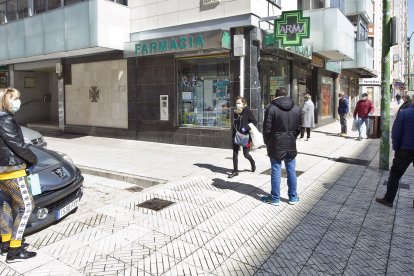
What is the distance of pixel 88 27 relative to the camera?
1216 cm

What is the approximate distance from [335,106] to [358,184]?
16.0 meters

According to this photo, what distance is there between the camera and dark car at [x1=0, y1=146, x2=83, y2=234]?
419cm

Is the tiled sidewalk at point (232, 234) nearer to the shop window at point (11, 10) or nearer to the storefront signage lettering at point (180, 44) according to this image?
the storefront signage lettering at point (180, 44)

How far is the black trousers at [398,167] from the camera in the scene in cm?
533

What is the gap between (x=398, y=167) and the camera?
5426 mm

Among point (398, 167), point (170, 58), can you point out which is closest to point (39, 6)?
Result: point (170, 58)

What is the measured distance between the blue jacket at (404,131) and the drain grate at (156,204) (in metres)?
3.57

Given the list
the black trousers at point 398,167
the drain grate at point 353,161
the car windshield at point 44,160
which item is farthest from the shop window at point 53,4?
the black trousers at point 398,167

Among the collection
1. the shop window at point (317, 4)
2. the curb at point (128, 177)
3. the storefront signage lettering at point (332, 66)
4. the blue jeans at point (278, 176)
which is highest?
the shop window at point (317, 4)

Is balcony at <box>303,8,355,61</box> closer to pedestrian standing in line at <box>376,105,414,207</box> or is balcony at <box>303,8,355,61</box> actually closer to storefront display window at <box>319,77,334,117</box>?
storefront display window at <box>319,77,334,117</box>

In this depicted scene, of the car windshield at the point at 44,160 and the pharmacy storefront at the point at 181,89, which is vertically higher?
the pharmacy storefront at the point at 181,89

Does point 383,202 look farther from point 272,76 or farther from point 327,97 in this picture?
point 327,97

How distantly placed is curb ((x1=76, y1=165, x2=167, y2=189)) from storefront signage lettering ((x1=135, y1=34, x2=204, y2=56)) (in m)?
4.80

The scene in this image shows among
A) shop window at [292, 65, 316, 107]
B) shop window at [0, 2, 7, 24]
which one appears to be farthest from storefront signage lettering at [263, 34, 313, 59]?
shop window at [0, 2, 7, 24]
